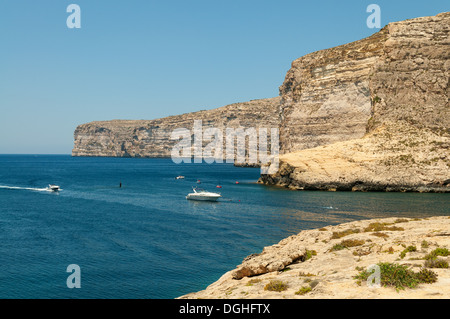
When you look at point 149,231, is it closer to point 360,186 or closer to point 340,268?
point 340,268

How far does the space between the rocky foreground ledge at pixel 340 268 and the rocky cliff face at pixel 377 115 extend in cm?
5111

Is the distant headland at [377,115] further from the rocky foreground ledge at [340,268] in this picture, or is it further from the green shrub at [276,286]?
the green shrub at [276,286]

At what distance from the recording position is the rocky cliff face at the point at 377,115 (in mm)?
78812

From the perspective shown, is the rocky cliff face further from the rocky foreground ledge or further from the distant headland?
the rocky foreground ledge

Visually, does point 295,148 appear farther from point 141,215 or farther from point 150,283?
point 150,283

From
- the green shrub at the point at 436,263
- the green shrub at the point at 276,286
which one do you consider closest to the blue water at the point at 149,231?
the green shrub at the point at 276,286

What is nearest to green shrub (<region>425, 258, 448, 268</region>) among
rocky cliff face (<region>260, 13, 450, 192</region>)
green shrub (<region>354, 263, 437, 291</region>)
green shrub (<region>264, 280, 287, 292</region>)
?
green shrub (<region>354, 263, 437, 291</region>)

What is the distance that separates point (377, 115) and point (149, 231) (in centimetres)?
6807

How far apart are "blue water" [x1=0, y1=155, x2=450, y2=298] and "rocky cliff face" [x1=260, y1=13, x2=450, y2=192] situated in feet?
21.1

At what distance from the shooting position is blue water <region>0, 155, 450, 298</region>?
27.0m

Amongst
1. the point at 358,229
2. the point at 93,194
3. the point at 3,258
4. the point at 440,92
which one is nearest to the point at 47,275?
the point at 3,258

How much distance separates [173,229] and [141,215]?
37.8ft

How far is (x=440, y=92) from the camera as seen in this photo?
292ft

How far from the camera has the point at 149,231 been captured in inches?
1730
